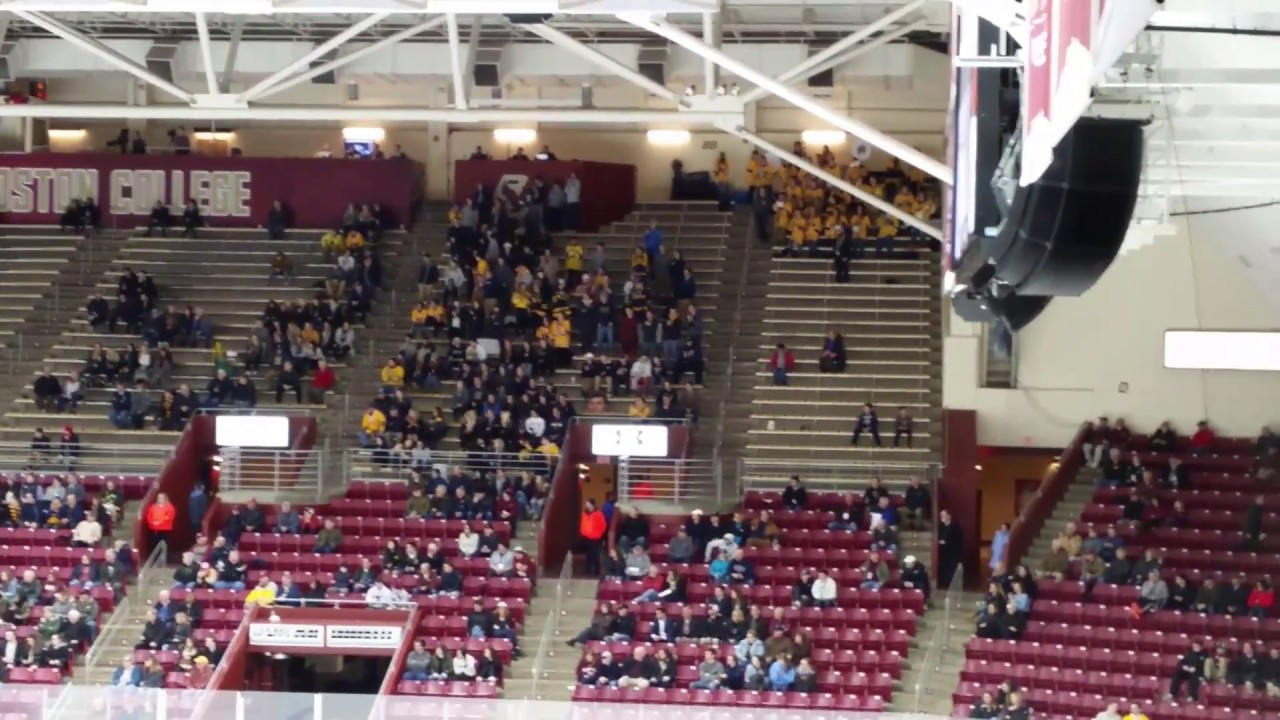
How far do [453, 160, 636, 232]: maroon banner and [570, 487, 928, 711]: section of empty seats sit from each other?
744cm

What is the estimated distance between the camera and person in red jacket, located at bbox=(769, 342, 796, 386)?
28938 millimetres

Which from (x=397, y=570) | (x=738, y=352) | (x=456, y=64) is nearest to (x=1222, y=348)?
(x=456, y=64)

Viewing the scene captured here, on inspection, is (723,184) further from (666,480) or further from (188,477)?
(188,477)

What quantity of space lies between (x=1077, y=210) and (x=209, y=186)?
82.2 feet

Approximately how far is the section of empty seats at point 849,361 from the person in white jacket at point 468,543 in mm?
4235

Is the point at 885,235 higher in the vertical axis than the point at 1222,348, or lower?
higher

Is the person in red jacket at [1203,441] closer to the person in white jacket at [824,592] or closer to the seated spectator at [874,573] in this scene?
the seated spectator at [874,573]

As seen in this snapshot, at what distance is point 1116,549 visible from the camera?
24.7m

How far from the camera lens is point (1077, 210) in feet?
34.4

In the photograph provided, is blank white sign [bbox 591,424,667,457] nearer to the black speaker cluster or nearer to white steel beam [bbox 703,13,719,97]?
white steel beam [bbox 703,13,719,97]

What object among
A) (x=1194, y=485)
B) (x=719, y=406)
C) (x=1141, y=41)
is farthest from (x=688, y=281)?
(x=1141, y=41)

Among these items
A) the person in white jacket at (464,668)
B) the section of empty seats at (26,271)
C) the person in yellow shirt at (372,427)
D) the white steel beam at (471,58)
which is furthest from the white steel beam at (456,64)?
the section of empty seats at (26,271)

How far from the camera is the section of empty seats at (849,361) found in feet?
92.0

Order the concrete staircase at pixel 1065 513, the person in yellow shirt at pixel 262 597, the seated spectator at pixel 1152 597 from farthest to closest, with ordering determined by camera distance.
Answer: the concrete staircase at pixel 1065 513 < the person in yellow shirt at pixel 262 597 < the seated spectator at pixel 1152 597
